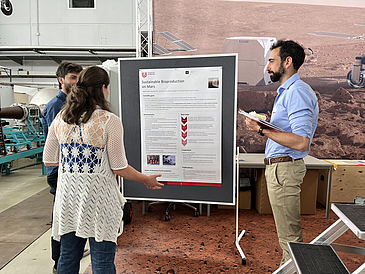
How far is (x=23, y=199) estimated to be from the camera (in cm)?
440

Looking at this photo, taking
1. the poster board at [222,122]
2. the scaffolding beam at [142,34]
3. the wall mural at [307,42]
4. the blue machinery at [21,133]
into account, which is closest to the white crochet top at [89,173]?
the poster board at [222,122]

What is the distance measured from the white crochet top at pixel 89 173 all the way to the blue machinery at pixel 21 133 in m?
Result: 4.00

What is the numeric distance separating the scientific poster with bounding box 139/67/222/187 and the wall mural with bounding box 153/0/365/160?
1.55 meters

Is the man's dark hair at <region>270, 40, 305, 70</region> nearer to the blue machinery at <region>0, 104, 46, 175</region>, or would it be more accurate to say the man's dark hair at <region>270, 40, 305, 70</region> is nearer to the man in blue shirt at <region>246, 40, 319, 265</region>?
the man in blue shirt at <region>246, 40, 319, 265</region>

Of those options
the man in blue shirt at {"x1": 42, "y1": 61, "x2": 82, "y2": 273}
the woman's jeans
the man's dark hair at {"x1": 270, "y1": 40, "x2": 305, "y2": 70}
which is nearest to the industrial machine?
the man's dark hair at {"x1": 270, "y1": 40, "x2": 305, "y2": 70}

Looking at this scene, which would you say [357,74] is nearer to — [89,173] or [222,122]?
[222,122]

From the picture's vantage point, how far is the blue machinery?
199 inches

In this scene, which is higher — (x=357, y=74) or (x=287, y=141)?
(x=357, y=74)

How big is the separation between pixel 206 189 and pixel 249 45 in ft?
8.39

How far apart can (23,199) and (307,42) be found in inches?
216

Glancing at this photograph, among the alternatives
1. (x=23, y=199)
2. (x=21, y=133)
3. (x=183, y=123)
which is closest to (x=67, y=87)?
(x=183, y=123)

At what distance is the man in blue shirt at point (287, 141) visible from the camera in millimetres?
1696

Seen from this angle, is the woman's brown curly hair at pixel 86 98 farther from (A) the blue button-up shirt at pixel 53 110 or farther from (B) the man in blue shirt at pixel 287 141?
(B) the man in blue shirt at pixel 287 141

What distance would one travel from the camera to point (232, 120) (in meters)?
2.70
